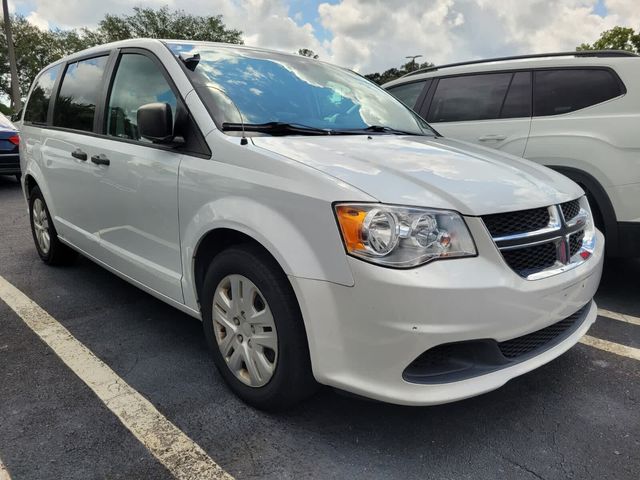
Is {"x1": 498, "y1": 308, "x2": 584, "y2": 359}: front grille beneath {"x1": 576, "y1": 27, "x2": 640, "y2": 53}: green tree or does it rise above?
beneath

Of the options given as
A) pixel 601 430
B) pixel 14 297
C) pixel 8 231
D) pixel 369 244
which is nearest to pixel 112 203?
pixel 14 297

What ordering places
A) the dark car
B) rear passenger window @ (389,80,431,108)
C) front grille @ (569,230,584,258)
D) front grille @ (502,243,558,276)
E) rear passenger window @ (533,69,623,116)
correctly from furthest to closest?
the dark car
rear passenger window @ (389,80,431,108)
rear passenger window @ (533,69,623,116)
front grille @ (569,230,584,258)
front grille @ (502,243,558,276)

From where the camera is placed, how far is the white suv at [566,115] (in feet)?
11.9

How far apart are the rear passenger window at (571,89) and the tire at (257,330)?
316cm

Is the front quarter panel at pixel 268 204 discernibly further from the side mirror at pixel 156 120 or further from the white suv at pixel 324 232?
the side mirror at pixel 156 120

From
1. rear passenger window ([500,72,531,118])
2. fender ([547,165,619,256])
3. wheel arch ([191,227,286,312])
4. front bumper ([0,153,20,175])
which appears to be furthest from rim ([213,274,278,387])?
front bumper ([0,153,20,175])

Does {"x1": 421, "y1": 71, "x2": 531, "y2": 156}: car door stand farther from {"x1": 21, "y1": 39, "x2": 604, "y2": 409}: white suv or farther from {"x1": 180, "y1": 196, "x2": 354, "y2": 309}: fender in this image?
{"x1": 180, "y1": 196, "x2": 354, "y2": 309}: fender

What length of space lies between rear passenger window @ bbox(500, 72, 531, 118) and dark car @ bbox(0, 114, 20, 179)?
8835 mm

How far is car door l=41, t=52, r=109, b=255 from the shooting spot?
3494mm

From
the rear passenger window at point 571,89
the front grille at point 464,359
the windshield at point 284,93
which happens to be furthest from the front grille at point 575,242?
the rear passenger window at point 571,89

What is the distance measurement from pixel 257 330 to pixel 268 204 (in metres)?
0.59

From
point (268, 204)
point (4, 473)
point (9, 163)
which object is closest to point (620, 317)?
point (268, 204)

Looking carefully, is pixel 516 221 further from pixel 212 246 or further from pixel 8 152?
pixel 8 152

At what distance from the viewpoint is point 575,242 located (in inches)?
95.7
